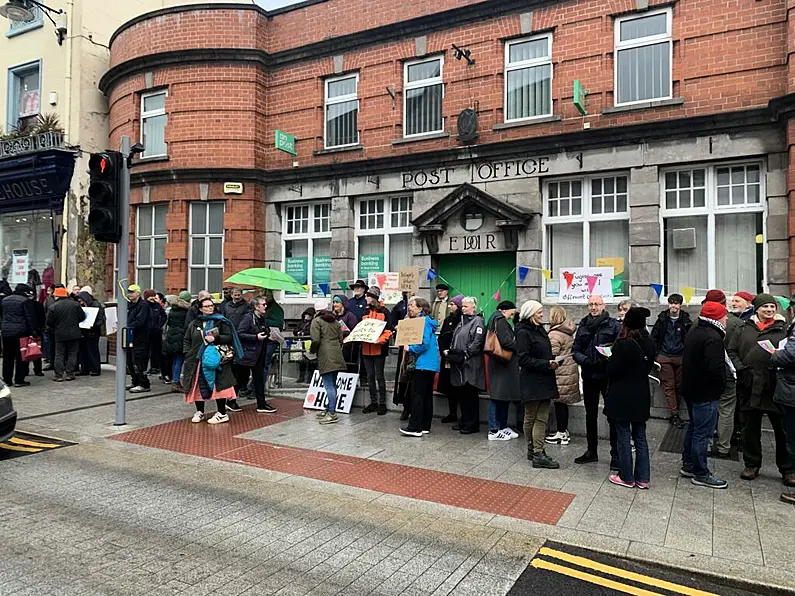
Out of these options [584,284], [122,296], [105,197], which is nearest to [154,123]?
[105,197]

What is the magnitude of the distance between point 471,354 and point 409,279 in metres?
4.69

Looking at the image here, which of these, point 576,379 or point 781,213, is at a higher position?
point 781,213

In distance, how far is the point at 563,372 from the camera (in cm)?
765

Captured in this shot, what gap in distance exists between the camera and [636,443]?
19.6 feet

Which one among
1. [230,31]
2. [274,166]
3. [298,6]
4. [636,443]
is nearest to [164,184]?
[274,166]

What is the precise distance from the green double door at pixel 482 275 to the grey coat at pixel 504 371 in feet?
15.8

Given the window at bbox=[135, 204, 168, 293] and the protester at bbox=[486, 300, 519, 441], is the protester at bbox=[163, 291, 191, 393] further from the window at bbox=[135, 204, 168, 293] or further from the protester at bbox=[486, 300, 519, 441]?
the protester at bbox=[486, 300, 519, 441]

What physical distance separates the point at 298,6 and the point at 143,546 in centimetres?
1399

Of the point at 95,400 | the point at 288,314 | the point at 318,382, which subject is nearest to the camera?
the point at 318,382

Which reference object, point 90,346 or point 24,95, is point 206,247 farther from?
point 24,95

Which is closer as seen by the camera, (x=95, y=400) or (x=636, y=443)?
(x=636, y=443)

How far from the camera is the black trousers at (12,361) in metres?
11.7

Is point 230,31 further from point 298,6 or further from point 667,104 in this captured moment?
point 667,104

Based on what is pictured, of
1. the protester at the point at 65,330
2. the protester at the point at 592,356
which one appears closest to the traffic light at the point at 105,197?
the protester at the point at 65,330
